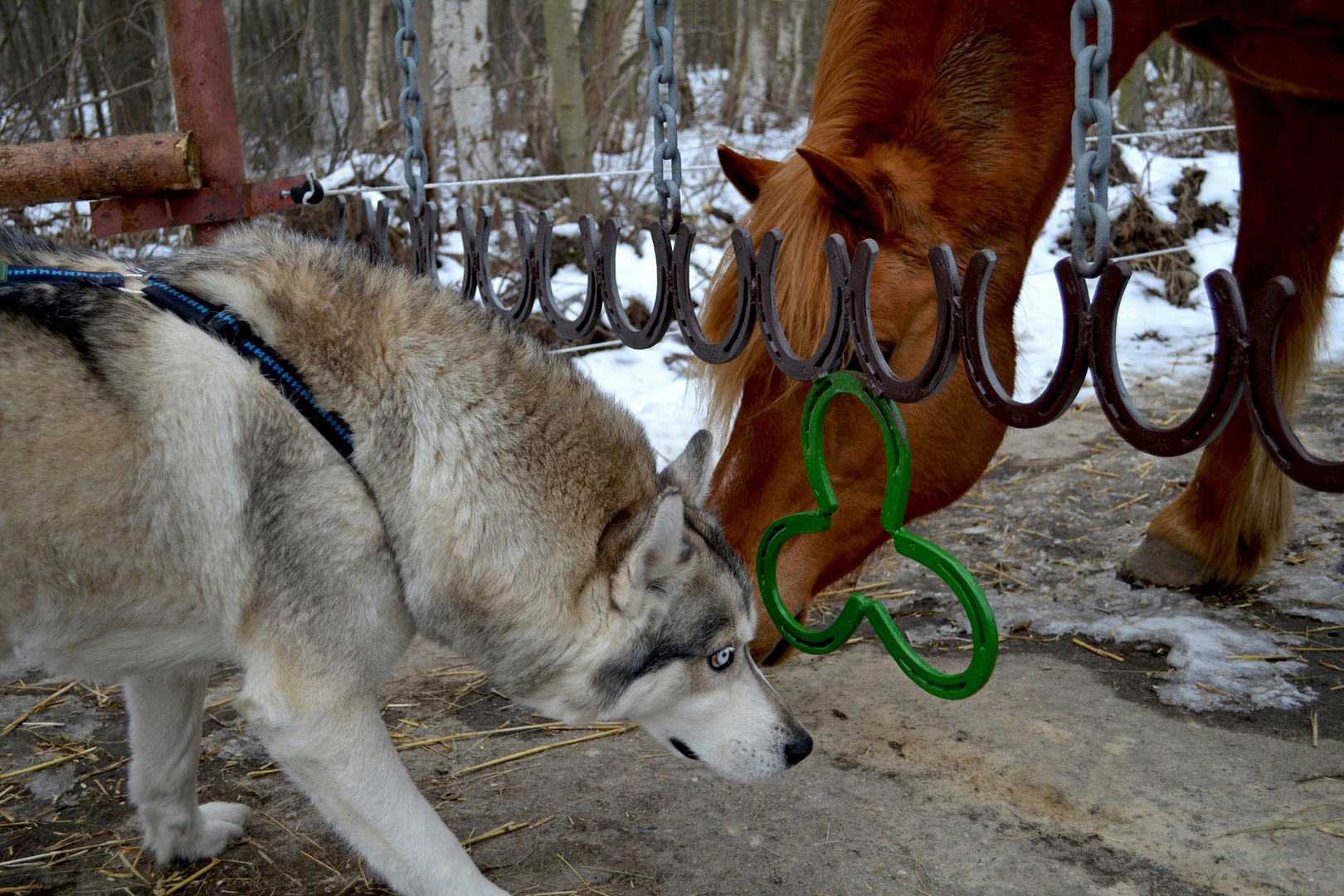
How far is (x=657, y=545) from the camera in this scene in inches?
82.7

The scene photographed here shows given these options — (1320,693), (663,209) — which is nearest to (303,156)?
(663,209)

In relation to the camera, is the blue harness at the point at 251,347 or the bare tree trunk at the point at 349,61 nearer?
the blue harness at the point at 251,347

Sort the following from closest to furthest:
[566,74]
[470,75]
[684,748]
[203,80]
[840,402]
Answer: [684,748]
[840,402]
[203,80]
[566,74]
[470,75]

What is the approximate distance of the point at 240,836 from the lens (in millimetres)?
2721

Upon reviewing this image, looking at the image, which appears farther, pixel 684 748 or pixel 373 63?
pixel 373 63

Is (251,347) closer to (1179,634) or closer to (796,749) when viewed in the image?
(796,749)

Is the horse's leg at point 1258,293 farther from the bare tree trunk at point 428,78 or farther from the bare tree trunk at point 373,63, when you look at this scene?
the bare tree trunk at point 373,63

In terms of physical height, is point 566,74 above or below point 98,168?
above

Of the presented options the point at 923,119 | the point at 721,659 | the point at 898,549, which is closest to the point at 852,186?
the point at 923,119

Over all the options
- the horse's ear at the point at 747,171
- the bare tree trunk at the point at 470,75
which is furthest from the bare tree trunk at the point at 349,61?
the horse's ear at the point at 747,171

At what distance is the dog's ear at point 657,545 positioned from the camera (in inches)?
79.6

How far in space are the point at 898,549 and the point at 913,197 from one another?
918 mm

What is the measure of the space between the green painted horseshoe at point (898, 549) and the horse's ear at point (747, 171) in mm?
654

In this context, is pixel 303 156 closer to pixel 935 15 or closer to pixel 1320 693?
pixel 935 15
